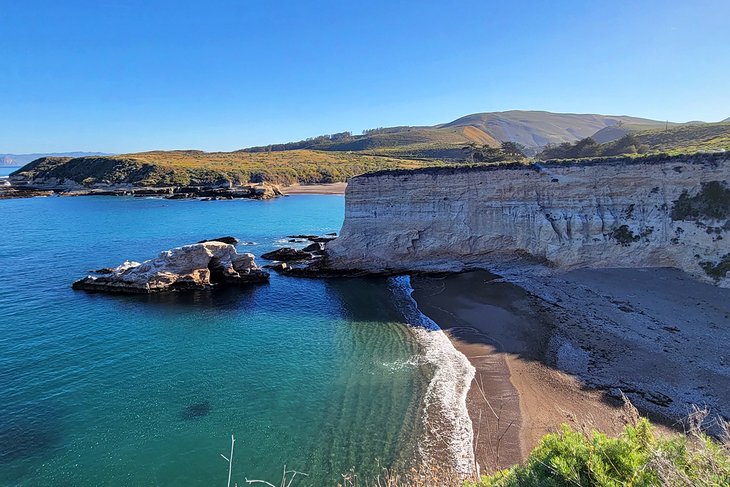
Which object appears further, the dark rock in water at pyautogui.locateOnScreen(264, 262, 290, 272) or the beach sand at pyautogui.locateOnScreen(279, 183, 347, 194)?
the beach sand at pyautogui.locateOnScreen(279, 183, 347, 194)

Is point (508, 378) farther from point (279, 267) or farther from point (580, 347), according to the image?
point (279, 267)

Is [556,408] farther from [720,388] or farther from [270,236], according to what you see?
[270,236]

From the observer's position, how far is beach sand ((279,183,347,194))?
4028 inches

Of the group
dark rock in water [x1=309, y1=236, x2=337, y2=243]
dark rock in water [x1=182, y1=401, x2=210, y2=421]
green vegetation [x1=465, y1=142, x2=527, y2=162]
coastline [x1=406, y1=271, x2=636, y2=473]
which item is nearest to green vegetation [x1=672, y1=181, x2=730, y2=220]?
coastline [x1=406, y1=271, x2=636, y2=473]

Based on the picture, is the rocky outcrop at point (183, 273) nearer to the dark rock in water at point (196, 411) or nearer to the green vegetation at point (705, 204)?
the dark rock in water at point (196, 411)

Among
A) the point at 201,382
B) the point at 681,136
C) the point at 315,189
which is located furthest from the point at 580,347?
the point at 315,189

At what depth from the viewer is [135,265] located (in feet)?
108

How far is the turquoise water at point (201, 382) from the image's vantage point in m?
13.7

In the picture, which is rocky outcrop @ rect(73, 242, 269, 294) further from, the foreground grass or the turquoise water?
the foreground grass

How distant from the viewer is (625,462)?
19.5 feet

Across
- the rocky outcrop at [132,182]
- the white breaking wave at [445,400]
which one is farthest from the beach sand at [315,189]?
the white breaking wave at [445,400]

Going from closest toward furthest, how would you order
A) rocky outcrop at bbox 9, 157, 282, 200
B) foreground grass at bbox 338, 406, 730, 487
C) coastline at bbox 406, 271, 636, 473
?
foreground grass at bbox 338, 406, 730, 487 < coastline at bbox 406, 271, 636, 473 < rocky outcrop at bbox 9, 157, 282, 200

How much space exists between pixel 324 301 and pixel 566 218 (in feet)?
62.0

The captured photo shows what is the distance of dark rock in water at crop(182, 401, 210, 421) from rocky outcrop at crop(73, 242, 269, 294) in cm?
1646
